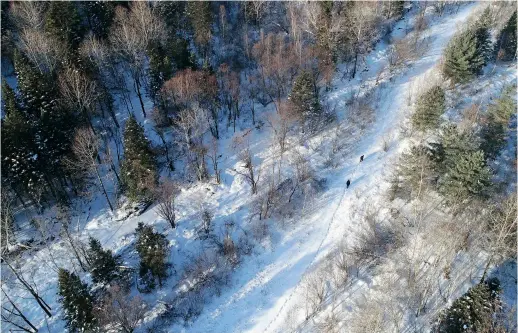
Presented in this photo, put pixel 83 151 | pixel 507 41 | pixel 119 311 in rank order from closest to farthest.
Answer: pixel 119 311 → pixel 83 151 → pixel 507 41

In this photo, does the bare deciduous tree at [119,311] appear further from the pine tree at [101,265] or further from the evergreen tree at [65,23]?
the evergreen tree at [65,23]

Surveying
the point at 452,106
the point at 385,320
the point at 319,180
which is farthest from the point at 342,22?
the point at 385,320

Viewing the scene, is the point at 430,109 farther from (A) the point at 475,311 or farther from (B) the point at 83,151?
(B) the point at 83,151

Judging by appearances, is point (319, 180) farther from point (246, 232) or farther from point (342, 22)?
point (342, 22)

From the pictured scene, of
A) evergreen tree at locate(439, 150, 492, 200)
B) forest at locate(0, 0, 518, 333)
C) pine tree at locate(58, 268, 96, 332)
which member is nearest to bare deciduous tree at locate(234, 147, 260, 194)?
forest at locate(0, 0, 518, 333)

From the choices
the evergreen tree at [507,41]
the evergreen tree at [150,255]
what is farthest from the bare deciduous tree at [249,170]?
the evergreen tree at [507,41]

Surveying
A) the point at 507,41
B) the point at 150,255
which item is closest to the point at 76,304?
the point at 150,255
